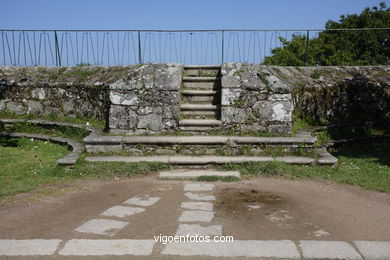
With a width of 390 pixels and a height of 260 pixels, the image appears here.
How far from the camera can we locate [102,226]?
11.3 ft

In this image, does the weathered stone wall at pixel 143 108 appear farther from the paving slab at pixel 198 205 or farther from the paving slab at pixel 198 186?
the paving slab at pixel 198 205

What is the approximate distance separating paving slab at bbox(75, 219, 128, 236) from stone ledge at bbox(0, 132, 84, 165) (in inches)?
96.0

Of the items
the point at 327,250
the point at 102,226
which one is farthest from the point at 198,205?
the point at 327,250

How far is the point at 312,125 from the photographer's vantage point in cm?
781

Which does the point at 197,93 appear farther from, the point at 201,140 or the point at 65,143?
the point at 65,143

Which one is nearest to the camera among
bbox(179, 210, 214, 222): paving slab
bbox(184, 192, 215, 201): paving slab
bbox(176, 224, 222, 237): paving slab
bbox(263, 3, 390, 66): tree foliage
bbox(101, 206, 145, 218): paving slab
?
bbox(176, 224, 222, 237): paving slab

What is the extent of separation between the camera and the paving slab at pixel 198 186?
4.84 metres

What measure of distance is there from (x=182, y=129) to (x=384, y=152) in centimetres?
425

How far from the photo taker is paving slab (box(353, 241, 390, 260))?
2.85 m

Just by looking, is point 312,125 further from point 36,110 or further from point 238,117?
point 36,110

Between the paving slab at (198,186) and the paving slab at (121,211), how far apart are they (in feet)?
3.39

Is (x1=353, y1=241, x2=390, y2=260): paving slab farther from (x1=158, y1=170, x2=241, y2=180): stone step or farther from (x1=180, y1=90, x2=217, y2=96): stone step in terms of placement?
(x1=180, y1=90, x2=217, y2=96): stone step

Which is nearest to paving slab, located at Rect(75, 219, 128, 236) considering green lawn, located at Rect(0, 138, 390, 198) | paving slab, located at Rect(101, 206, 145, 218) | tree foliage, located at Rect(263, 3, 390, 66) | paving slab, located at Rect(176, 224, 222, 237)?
paving slab, located at Rect(101, 206, 145, 218)

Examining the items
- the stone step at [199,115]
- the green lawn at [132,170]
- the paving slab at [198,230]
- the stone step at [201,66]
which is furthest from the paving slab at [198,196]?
the stone step at [201,66]
